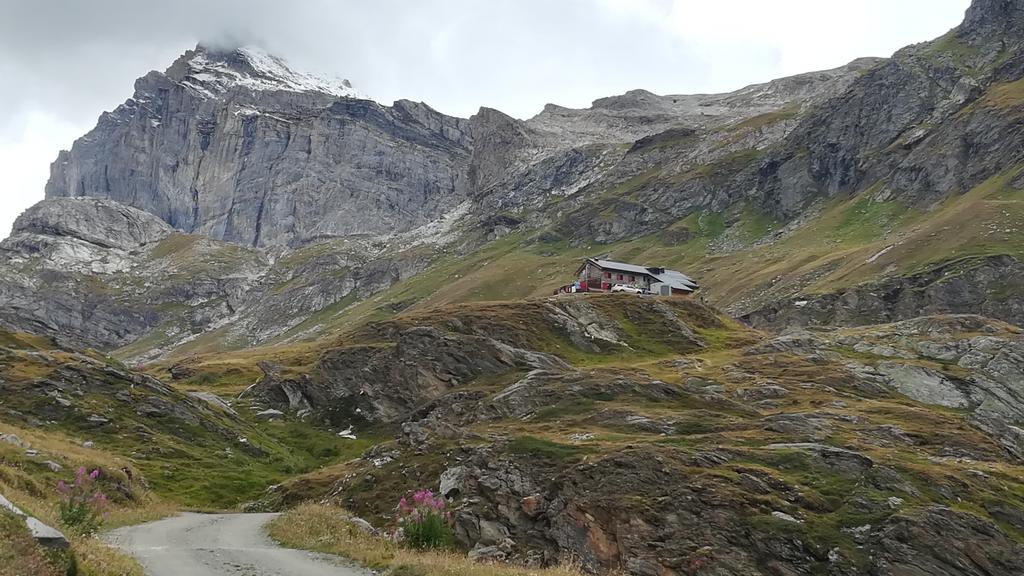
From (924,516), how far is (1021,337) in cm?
5121

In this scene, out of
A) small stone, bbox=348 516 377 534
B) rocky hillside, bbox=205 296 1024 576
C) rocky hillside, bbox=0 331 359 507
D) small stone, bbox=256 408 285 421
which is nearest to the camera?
small stone, bbox=348 516 377 534

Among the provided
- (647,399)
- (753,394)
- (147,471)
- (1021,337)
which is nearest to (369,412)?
(147,471)

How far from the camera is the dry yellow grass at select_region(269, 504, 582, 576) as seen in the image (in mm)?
19000

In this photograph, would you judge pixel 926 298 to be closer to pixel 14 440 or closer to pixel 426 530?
pixel 426 530

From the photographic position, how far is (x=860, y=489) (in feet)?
106

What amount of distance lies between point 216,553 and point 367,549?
5163 millimetres

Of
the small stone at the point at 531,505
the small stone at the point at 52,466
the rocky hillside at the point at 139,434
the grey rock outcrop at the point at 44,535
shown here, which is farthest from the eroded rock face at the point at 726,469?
the grey rock outcrop at the point at 44,535

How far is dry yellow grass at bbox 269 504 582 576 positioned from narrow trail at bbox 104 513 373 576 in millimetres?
620

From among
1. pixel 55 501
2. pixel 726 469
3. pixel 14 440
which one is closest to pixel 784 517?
pixel 726 469

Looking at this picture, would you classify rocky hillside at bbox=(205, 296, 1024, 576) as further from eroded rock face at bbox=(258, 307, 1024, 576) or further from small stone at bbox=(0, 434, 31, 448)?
small stone at bbox=(0, 434, 31, 448)

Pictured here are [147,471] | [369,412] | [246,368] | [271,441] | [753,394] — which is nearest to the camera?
[147,471]

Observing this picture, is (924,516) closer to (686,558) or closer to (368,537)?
(686,558)

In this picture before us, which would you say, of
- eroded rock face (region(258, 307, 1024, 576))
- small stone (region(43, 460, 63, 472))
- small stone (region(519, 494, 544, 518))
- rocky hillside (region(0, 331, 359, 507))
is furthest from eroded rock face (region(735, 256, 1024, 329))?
small stone (region(43, 460, 63, 472))

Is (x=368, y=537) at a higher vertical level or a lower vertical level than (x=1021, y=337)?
higher
